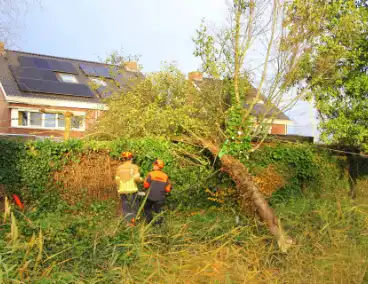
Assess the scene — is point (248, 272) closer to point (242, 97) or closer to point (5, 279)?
point (5, 279)

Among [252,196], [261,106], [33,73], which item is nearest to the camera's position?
[252,196]

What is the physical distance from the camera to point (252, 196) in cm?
765

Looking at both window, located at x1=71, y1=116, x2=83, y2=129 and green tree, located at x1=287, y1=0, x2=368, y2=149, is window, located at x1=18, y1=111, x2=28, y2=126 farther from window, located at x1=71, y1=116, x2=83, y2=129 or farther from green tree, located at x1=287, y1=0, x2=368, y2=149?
green tree, located at x1=287, y1=0, x2=368, y2=149

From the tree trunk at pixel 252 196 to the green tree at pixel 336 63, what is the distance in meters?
3.66

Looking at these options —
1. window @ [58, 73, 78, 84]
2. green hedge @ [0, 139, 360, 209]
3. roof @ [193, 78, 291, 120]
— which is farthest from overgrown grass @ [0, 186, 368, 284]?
window @ [58, 73, 78, 84]

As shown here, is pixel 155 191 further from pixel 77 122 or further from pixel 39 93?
pixel 39 93

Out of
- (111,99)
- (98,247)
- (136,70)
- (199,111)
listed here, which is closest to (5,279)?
(98,247)

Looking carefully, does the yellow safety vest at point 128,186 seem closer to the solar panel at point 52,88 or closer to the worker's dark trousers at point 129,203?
the worker's dark trousers at point 129,203

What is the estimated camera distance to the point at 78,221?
18.1ft

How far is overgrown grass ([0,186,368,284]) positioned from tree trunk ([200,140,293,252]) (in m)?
0.14

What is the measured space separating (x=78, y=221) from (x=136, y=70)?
10526 millimetres

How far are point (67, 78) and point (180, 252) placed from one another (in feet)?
71.7

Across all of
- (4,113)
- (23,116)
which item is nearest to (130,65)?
(23,116)

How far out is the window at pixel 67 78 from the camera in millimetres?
24938
